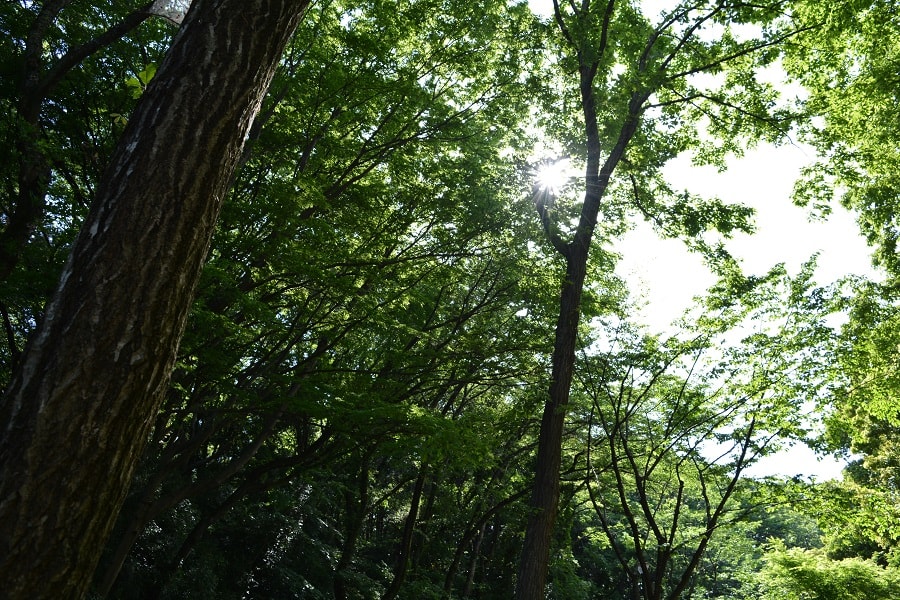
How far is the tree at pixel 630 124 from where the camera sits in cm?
834

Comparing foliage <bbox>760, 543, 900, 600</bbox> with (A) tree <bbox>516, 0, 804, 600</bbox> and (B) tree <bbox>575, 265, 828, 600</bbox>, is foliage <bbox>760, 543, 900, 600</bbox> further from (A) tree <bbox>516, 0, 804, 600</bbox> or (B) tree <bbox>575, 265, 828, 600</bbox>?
(A) tree <bbox>516, 0, 804, 600</bbox>

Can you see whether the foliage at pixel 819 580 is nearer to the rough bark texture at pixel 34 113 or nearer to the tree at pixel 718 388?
the tree at pixel 718 388

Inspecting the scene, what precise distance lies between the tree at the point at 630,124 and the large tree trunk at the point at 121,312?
670 centimetres

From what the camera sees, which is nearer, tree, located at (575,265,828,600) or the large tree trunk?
the large tree trunk

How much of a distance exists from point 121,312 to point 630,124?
9153 millimetres

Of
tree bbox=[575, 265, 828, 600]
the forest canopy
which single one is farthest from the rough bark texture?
tree bbox=[575, 265, 828, 600]

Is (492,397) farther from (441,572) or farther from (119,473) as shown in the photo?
(119,473)

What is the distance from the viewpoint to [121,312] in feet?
6.01

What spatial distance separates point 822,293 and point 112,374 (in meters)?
10.3

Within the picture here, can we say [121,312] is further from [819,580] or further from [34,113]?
[819,580]

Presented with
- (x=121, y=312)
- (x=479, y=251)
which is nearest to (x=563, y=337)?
(x=479, y=251)

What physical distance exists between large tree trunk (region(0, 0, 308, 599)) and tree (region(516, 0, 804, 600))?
22.0 feet

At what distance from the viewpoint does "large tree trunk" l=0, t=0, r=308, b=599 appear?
1.65 metres

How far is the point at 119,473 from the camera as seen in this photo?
1820 mm
